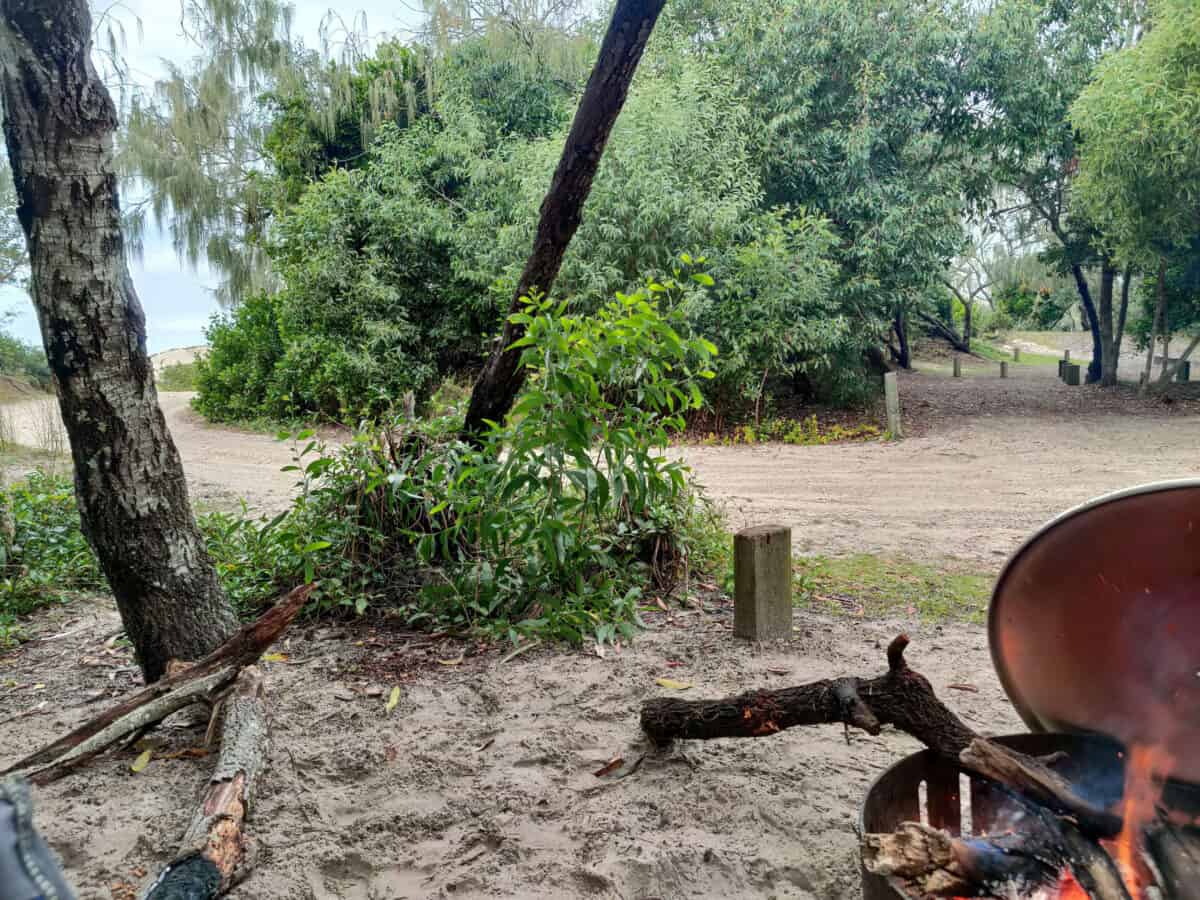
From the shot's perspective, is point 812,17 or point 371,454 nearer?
point 371,454

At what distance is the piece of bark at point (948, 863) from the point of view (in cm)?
113

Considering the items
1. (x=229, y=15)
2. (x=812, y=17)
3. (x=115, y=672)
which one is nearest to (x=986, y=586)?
(x=115, y=672)

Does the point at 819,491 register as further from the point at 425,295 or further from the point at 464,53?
the point at 464,53

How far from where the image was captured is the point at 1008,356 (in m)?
21.0

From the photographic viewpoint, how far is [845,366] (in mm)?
10195

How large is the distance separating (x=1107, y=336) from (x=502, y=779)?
1380 centimetres

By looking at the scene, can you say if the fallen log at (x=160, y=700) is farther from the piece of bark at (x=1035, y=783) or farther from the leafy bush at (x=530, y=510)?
the piece of bark at (x=1035, y=783)

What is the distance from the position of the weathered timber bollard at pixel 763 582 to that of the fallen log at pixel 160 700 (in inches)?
57.7

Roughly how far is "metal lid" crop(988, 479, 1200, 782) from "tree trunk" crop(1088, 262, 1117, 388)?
1293 centimetres

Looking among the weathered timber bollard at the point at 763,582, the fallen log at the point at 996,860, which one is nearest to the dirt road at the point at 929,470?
the weathered timber bollard at the point at 763,582

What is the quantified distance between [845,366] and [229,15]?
27.5ft

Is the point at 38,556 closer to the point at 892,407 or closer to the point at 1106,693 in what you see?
the point at 1106,693

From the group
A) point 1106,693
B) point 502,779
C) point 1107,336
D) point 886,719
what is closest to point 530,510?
point 502,779

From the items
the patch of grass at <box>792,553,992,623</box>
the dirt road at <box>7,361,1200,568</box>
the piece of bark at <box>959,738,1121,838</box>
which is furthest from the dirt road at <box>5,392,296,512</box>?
the piece of bark at <box>959,738,1121,838</box>
